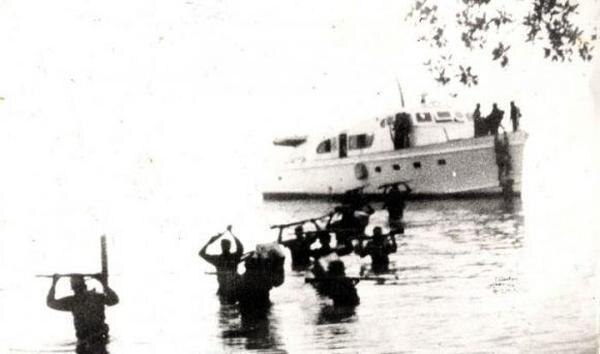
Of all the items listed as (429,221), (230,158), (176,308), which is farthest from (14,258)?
(429,221)

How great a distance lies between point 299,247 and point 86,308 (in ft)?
2.94

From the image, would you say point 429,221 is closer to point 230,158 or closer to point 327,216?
point 327,216

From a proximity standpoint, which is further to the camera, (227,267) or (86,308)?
(227,267)

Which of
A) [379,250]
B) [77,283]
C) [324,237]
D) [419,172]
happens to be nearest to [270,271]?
[324,237]

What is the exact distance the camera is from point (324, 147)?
3.62 meters

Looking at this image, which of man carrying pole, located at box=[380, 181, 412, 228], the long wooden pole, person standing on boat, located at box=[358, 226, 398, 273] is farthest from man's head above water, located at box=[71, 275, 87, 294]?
man carrying pole, located at box=[380, 181, 412, 228]

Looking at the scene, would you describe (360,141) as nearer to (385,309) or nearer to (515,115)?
(515,115)

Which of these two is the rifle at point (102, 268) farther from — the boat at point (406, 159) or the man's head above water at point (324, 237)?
the man's head above water at point (324, 237)

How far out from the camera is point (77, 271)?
3.00 meters

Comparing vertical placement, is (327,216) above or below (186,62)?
below

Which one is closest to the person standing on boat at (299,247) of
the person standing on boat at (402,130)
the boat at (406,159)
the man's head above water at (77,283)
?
the boat at (406,159)

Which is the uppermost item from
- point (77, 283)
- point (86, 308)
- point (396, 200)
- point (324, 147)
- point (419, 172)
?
point (324, 147)

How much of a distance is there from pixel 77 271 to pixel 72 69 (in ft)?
2.61

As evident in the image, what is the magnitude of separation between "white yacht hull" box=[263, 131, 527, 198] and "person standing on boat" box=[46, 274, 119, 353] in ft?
3.04
